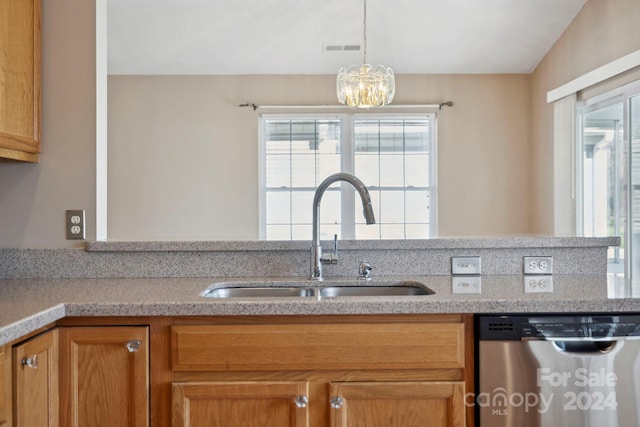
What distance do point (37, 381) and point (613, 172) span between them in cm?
434

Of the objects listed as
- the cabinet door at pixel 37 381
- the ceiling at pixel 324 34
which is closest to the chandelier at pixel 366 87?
the ceiling at pixel 324 34

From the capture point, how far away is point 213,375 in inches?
55.8

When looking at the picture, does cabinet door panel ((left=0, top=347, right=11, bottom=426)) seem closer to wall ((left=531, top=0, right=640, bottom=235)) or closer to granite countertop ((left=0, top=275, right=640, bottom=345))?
granite countertop ((left=0, top=275, right=640, bottom=345))

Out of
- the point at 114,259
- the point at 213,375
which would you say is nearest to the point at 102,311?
the point at 213,375

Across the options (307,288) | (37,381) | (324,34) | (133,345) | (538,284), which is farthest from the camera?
(324,34)

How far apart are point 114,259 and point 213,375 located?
0.74 metres

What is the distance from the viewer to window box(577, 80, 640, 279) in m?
3.99

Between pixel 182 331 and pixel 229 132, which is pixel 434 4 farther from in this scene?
pixel 182 331

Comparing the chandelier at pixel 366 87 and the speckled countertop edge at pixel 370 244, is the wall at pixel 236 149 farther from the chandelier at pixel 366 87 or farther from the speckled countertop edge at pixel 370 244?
the speckled countertop edge at pixel 370 244

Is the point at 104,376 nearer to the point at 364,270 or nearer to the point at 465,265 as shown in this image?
the point at 364,270

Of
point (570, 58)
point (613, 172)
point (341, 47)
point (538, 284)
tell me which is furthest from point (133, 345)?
point (570, 58)

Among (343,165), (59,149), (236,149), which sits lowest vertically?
(59,149)

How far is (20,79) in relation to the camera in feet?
5.75

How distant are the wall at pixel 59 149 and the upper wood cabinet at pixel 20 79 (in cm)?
4
